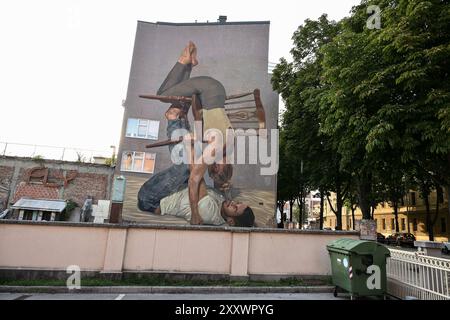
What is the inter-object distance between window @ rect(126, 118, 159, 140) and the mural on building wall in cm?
67

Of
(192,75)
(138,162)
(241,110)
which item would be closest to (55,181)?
(138,162)

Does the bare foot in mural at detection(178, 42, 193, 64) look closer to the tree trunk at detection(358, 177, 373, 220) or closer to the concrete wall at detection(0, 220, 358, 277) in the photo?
the tree trunk at detection(358, 177, 373, 220)

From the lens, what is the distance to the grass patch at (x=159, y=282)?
821cm

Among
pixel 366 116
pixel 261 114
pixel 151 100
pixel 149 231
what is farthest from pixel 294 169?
pixel 149 231

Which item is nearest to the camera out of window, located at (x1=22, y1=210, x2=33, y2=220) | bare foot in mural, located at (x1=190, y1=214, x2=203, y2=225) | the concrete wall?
the concrete wall

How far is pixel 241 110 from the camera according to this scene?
19.9 metres

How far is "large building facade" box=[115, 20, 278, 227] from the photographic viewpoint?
18.7 m

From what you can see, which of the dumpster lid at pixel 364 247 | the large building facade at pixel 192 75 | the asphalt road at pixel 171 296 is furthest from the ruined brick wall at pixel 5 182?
the dumpster lid at pixel 364 247

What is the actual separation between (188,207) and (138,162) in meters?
4.16

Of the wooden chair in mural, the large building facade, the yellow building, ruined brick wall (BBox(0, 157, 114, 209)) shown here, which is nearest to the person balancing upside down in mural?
the wooden chair in mural

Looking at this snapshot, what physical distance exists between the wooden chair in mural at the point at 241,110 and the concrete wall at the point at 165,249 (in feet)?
34.8

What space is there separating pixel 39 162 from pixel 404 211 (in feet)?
125

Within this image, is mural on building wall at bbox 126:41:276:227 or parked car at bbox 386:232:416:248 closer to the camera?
mural on building wall at bbox 126:41:276:227

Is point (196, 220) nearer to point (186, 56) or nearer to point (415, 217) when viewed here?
point (186, 56)
